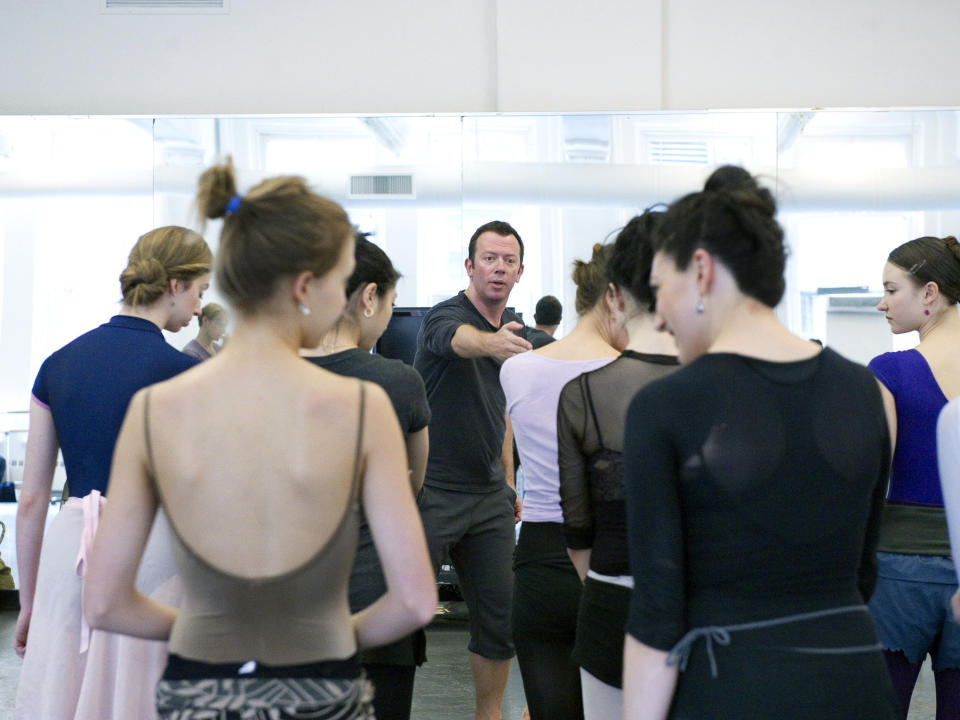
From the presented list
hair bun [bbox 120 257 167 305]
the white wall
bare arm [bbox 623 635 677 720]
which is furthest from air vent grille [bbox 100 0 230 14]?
bare arm [bbox 623 635 677 720]

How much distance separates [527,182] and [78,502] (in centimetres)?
366

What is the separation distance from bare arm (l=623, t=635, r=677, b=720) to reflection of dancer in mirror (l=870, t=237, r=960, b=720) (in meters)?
1.32

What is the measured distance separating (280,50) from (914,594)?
4542 millimetres

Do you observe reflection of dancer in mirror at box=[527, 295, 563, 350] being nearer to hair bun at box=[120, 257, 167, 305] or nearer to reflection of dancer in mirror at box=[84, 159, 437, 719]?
hair bun at box=[120, 257, 167, 305]

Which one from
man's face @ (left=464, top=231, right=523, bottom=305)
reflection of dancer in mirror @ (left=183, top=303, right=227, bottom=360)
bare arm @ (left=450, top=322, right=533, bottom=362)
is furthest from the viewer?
reflection of dancer in mirror @ (left=183, top=303, right=227, bottom=360)

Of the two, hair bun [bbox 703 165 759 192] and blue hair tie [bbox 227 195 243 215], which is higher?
hair bun [bbox 703 165 759 192]

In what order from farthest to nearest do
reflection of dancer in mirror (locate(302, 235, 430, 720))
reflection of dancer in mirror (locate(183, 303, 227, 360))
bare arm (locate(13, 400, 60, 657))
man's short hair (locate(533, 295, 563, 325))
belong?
man's short hair (locate(533, 295, 563, 325)) < reflection of dancer in mirror (locate(183, 303, 227, 360)) < bare arm (locate(13, 400, 60, 657)) < reflection of dancer in mirror (locate(302, 235, 430, 720))

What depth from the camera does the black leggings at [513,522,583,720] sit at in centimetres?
239

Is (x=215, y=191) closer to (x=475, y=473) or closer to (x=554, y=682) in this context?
(x=554, y=682)

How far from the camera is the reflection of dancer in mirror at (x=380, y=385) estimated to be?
2139 millimetres

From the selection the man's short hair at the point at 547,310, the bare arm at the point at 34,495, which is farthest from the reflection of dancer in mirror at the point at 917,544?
the man's short hair at the point at 547,310

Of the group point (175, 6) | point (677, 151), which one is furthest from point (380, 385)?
point (175, 6)

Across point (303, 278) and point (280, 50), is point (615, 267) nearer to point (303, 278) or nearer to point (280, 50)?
point (303, 278)

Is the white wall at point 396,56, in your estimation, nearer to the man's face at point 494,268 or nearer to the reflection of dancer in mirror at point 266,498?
the man's face at point 494,268
